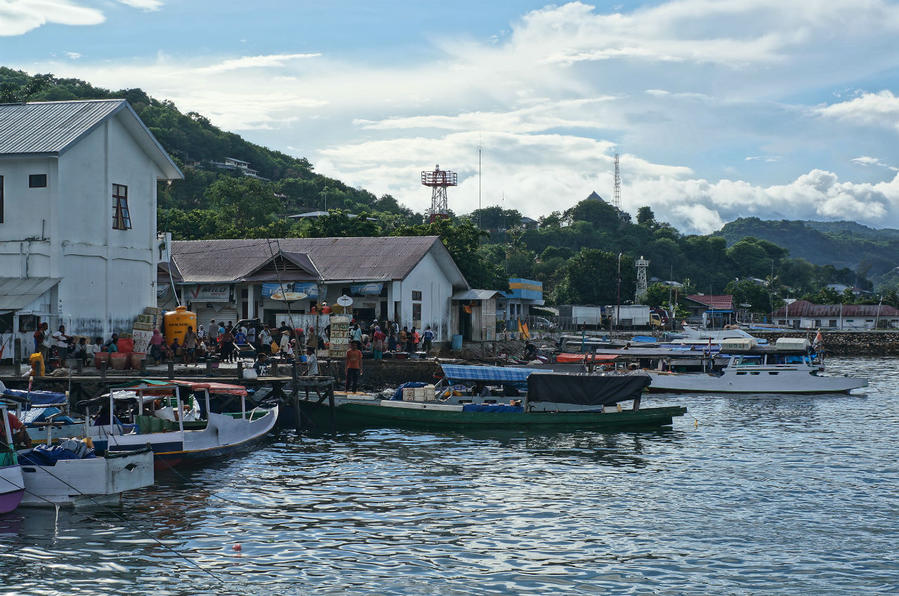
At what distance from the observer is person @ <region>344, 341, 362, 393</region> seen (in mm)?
38344

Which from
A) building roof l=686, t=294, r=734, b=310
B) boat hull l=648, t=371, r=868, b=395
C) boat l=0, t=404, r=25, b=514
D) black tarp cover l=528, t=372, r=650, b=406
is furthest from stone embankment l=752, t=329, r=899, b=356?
boat l=0, t=404, r=25, b=514

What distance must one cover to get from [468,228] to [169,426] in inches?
1788

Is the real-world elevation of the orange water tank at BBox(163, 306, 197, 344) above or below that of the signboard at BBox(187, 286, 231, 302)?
below

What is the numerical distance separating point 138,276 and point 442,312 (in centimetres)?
1865

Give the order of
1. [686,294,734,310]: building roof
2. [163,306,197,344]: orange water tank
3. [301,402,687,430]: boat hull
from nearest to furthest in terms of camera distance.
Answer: [301,402,687,430]: boat hull
[163,306,197,344]: orange water tank
[686,294,734,310]: building roof

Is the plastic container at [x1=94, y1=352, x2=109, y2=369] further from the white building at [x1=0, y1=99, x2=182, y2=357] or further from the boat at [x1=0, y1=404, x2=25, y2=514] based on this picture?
the boat at [x1=0, y1=404, x2=25, y2=514]

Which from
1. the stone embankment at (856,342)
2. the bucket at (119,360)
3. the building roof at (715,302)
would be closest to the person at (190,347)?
the bucket at (119,360)

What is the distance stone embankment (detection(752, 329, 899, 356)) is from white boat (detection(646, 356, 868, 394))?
43.8 m

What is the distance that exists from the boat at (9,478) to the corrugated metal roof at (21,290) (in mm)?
15754

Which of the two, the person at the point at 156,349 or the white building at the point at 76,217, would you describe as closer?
the white building at the point at 76,217

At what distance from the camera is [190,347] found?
37281 mm

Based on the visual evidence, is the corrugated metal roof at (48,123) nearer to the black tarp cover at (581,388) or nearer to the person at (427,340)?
the person at (427,340)

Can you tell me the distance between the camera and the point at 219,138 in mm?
174500

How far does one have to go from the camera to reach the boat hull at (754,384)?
164ft
